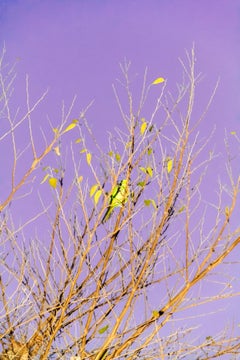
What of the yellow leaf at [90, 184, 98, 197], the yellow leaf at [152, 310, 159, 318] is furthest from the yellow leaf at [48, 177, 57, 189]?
the yellow leaf at [152, 310, 159, 318]

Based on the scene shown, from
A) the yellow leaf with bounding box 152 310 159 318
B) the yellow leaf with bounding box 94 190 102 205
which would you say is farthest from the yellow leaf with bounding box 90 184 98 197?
the yellow leaf with bounding box 152 310 159 318

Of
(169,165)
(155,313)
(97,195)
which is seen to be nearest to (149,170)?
(169,165)

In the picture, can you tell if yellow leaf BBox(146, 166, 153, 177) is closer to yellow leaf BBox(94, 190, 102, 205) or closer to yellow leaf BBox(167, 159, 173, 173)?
yellow leaf BBox(167, 159, 173, 173)

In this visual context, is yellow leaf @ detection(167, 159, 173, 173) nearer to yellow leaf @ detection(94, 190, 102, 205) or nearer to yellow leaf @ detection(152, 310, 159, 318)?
yellow leaf @ detection(94, 190, 102, 205)

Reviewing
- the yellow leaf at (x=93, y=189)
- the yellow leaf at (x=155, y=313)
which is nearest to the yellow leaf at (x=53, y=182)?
the yellow leaf at (x=93, y=189)

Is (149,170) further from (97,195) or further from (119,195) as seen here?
(97,195)

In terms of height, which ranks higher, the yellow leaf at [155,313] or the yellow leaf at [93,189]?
the yellow leaf at [93,189]

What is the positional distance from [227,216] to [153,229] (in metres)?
0.45

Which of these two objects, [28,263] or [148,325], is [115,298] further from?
[28,263]

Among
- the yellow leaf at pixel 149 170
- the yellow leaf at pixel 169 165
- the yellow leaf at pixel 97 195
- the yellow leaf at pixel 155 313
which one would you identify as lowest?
the yellow leaf at pixel 155 313

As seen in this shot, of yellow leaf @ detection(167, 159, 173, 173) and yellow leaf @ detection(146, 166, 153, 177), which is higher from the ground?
yellow leaf @ detection(167, 159, 173, 173)

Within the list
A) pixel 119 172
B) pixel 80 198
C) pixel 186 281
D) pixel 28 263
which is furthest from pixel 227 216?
pixel 28 263

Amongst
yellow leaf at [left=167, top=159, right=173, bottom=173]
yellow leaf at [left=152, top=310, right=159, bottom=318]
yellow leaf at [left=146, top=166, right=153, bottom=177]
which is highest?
yellow leaf at [left=167, top=159, right=173, bottom=173]

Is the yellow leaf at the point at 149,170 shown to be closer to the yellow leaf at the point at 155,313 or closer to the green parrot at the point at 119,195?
the green parrot at the point at 119,195
